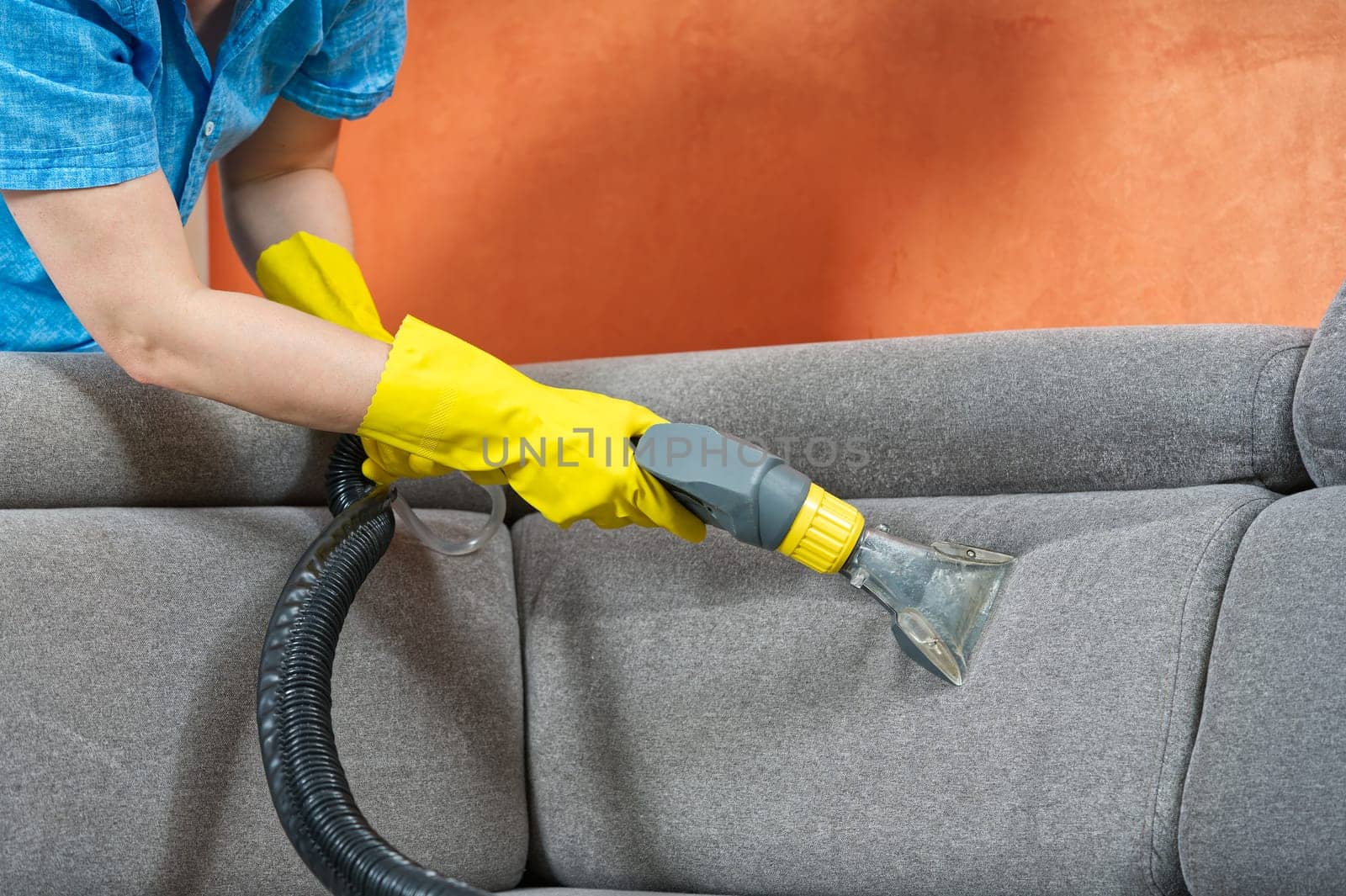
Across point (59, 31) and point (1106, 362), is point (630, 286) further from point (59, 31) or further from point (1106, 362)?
point (59, 31)

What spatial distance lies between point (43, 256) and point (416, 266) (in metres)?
1.22

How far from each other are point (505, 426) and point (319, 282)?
0.41m

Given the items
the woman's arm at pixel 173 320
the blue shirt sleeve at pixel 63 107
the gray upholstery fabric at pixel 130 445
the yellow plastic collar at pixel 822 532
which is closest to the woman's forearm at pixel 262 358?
the woman's arm at pixel 173 320

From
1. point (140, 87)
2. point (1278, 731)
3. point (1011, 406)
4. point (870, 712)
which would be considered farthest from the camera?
point (1011, 406)

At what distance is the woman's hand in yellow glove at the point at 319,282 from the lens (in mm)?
1169

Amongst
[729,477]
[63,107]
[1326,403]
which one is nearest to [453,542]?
[729,477]

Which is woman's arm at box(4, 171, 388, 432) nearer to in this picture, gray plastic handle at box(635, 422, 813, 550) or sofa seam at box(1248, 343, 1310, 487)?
gray plastic handle at box(635, 422, 813, 550)

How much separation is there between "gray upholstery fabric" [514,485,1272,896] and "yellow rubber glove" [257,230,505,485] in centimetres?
33

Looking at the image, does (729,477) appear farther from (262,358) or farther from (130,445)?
(130,445)

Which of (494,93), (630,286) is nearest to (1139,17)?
(630,286)

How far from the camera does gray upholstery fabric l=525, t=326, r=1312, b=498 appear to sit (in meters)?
1.07

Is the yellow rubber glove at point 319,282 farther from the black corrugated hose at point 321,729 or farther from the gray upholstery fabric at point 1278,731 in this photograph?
the gray upholstery fabric at point 1278,731

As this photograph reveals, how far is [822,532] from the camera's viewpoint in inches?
35.4

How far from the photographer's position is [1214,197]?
4.69 ft
